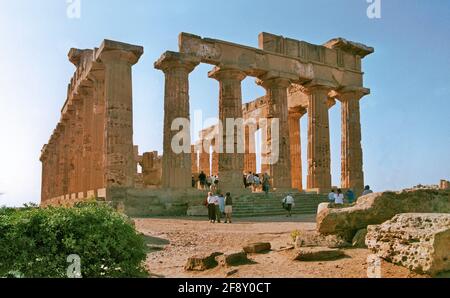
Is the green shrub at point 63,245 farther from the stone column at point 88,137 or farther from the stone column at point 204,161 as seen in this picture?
the stone column at point 204,161

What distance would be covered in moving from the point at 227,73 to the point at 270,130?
13.9 feet

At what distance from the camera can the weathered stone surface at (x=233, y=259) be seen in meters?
8.00

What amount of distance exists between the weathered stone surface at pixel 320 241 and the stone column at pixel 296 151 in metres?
22.5

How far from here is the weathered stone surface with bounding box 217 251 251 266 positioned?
8.00 metres

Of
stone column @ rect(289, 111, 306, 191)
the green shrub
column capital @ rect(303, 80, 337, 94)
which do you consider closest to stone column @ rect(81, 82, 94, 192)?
column capital @ rect(303, 80, 337, 94)

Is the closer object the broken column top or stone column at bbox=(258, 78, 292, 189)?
stone column at bbox=(258, 78, 292, 189)

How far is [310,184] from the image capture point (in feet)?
89.0

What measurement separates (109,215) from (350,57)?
2557 centimetres

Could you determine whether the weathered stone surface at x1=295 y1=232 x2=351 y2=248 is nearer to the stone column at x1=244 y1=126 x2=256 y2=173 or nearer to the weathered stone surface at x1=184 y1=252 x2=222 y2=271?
the weathered stone surface at x1=184 y1=252 x2=222 y2=271

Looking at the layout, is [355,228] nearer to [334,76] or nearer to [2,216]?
[2,216]

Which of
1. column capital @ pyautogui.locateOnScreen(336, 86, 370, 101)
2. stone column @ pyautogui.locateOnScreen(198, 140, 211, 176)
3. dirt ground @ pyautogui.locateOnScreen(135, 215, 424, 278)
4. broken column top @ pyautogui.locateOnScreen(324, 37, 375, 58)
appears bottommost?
dirt ground @ pyautogui.locateOnScreen(135, 215, 424, 278)

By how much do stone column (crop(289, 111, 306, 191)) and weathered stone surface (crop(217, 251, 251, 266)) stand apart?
23.5m

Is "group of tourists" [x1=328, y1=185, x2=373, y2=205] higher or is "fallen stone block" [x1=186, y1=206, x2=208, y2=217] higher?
"group of tourists" [x1=328, y1=185, x2=373, y2=205]

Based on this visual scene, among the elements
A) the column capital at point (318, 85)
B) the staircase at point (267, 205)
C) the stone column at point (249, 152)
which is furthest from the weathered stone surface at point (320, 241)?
the stone column at point (249, 152)
